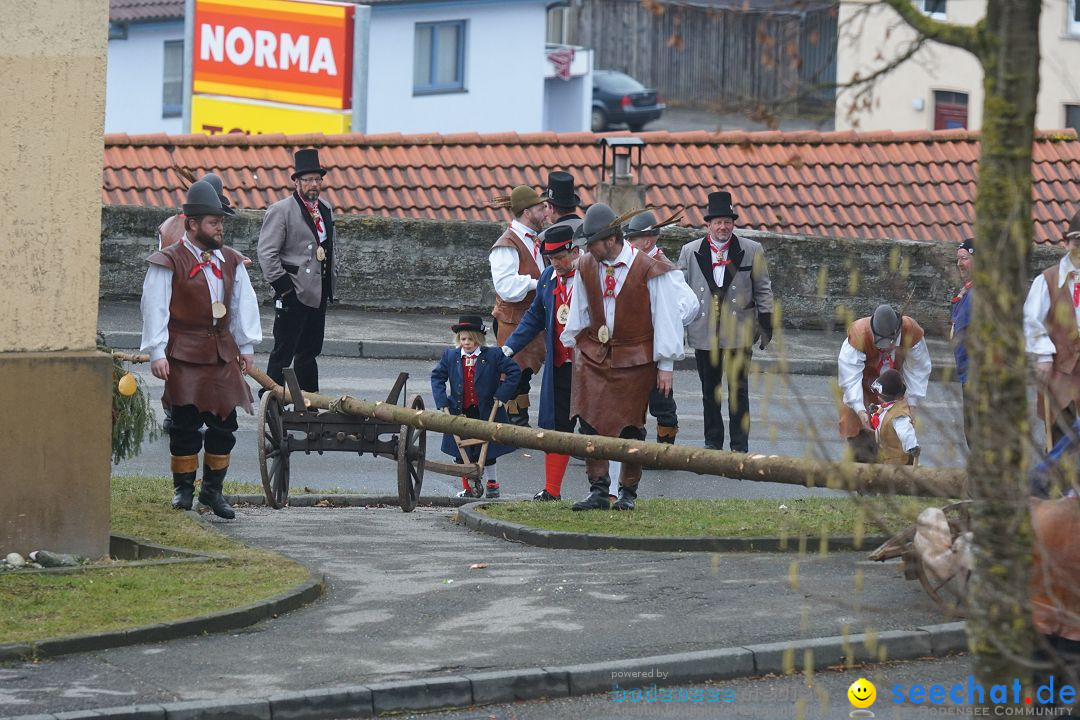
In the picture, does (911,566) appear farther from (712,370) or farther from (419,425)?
(712,370)

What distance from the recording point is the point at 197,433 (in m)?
11.0

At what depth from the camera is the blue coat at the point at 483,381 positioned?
12.2 meters

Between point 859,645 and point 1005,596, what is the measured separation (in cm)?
330

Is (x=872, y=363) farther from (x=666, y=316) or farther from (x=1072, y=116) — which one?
(x=1072, y=116)

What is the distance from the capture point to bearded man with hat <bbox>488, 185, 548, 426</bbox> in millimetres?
14008

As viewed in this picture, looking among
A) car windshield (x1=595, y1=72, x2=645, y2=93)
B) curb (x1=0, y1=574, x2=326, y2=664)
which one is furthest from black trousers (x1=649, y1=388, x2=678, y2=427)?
car windshield (x1=595, y1=72, x2=645, y2=93)

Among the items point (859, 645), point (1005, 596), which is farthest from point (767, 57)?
point (859, 645)

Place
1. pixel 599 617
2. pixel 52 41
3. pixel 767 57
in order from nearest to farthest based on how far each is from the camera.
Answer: pixel 767 57
pixel 599 617
pixel 52 41

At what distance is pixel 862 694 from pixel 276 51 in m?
23.4

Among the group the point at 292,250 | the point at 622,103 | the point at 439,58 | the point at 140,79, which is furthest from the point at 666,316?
the point at 622,103

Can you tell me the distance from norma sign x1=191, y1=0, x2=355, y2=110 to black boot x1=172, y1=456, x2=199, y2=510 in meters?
18.2

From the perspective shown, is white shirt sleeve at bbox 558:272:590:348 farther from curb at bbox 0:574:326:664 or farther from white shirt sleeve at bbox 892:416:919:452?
curb at bbox 0:574:326:664

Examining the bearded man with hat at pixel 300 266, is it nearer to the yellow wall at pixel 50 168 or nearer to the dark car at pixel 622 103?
the yellow wall at pixel 50 168

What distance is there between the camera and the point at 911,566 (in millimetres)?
8156
